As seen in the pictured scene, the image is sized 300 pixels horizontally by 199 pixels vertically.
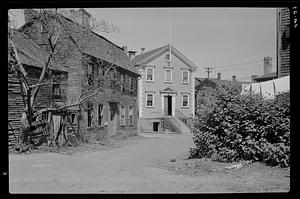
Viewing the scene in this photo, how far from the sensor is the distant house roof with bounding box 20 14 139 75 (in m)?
4.06

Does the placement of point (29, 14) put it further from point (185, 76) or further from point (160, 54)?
point (185, 76)

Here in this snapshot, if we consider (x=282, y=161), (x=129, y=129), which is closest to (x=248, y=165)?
(x=282, y=161)

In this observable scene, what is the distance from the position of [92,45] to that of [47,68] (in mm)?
769

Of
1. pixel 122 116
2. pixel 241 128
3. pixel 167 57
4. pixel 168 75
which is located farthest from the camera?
pixel 241 128

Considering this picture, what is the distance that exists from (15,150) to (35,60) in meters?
1.33

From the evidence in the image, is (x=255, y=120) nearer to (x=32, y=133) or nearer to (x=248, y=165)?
(x=248, y=165)

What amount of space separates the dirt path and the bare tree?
1.72 ft

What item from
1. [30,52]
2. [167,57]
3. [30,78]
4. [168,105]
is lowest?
[168,105]

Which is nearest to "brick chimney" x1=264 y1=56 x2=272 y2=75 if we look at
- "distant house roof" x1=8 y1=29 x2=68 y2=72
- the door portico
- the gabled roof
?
A: the gabled roof

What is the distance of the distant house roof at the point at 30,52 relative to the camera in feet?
11.6

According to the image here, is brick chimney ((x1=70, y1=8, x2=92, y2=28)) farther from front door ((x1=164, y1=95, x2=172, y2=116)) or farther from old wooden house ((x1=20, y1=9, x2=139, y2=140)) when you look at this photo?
front door ((x1=164, y1=95, x2=172, y2=116))

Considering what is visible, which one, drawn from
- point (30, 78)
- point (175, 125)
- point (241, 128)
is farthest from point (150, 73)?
point (241, 128)

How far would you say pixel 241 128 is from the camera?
15.7 feet
